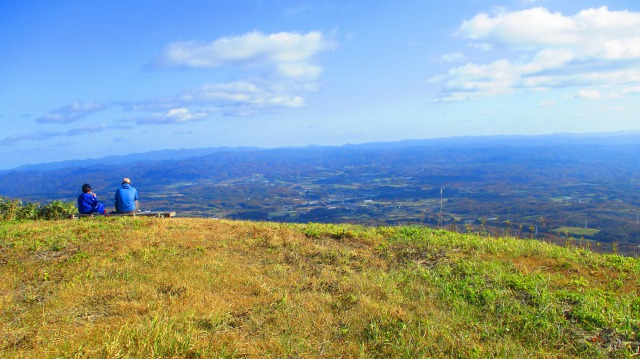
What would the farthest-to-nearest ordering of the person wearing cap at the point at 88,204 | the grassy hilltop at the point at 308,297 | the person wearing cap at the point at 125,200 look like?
the person wearing cap at the point at 88,204, the person wearing cap at the point at 125,200, the grassy hilltop at the point at 308,297

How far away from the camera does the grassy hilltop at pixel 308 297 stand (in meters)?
5.26

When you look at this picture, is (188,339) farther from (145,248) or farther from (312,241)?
(312,241)

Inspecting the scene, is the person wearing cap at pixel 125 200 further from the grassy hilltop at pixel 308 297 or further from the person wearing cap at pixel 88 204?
the grassy hilltop at pixel 308 297

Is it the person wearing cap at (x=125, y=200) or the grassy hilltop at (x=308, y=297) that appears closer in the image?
the grassy hilltop at (x=308, y=297)

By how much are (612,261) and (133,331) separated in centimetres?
1020

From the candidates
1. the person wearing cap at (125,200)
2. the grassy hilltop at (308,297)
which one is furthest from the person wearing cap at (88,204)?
the grassy hilltop at (308,297)

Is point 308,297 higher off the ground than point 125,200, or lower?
lower

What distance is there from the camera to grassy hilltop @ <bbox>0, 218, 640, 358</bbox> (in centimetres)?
526

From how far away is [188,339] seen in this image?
5.02 meters

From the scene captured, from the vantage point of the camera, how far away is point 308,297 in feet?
23.5

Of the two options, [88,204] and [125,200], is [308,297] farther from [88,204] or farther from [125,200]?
[88,204]

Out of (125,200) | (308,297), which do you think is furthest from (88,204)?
(308,297)

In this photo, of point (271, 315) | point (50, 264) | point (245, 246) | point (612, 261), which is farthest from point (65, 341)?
Answer: point (612, 261)

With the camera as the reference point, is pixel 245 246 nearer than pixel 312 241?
Yes
